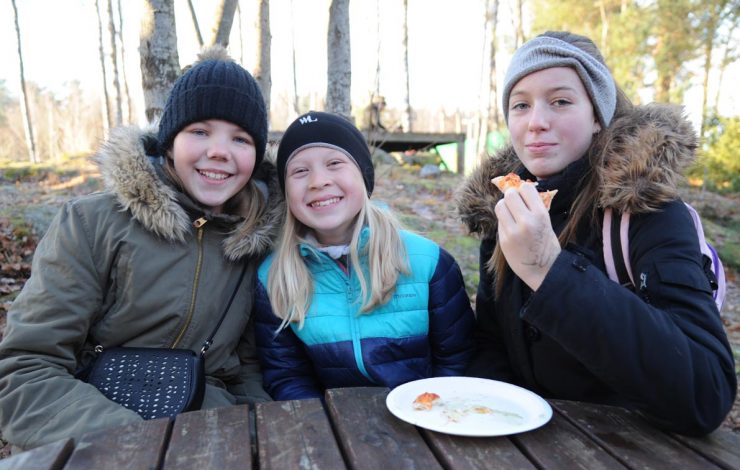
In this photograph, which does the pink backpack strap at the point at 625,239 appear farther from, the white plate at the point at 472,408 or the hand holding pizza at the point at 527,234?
the white plate at the point at 472,408

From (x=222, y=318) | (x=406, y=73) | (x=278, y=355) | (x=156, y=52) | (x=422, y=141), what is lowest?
(x=278, y=355)

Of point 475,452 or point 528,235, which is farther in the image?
point 528,235

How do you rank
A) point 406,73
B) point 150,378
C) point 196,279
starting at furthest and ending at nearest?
point 406,73 → point 196,279 → point 150,378

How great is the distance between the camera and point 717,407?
5.09 feet

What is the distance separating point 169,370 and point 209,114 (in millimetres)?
1190

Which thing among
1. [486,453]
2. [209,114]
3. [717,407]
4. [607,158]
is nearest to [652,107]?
[607,158]

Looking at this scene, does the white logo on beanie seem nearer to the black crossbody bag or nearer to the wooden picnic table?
the black crossbody bag

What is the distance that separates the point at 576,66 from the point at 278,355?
188cm

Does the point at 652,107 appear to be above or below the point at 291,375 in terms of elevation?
above

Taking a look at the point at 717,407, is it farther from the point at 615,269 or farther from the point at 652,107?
the point at 652,107

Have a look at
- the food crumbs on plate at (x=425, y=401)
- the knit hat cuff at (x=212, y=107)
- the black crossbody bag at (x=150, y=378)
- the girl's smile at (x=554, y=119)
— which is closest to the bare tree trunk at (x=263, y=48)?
the knit hat cuff at (x=212, y=107)

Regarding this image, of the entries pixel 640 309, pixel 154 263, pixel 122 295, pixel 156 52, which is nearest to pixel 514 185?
pixel 640 309

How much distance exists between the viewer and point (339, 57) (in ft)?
21.2

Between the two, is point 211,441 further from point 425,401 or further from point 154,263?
point 154,263
